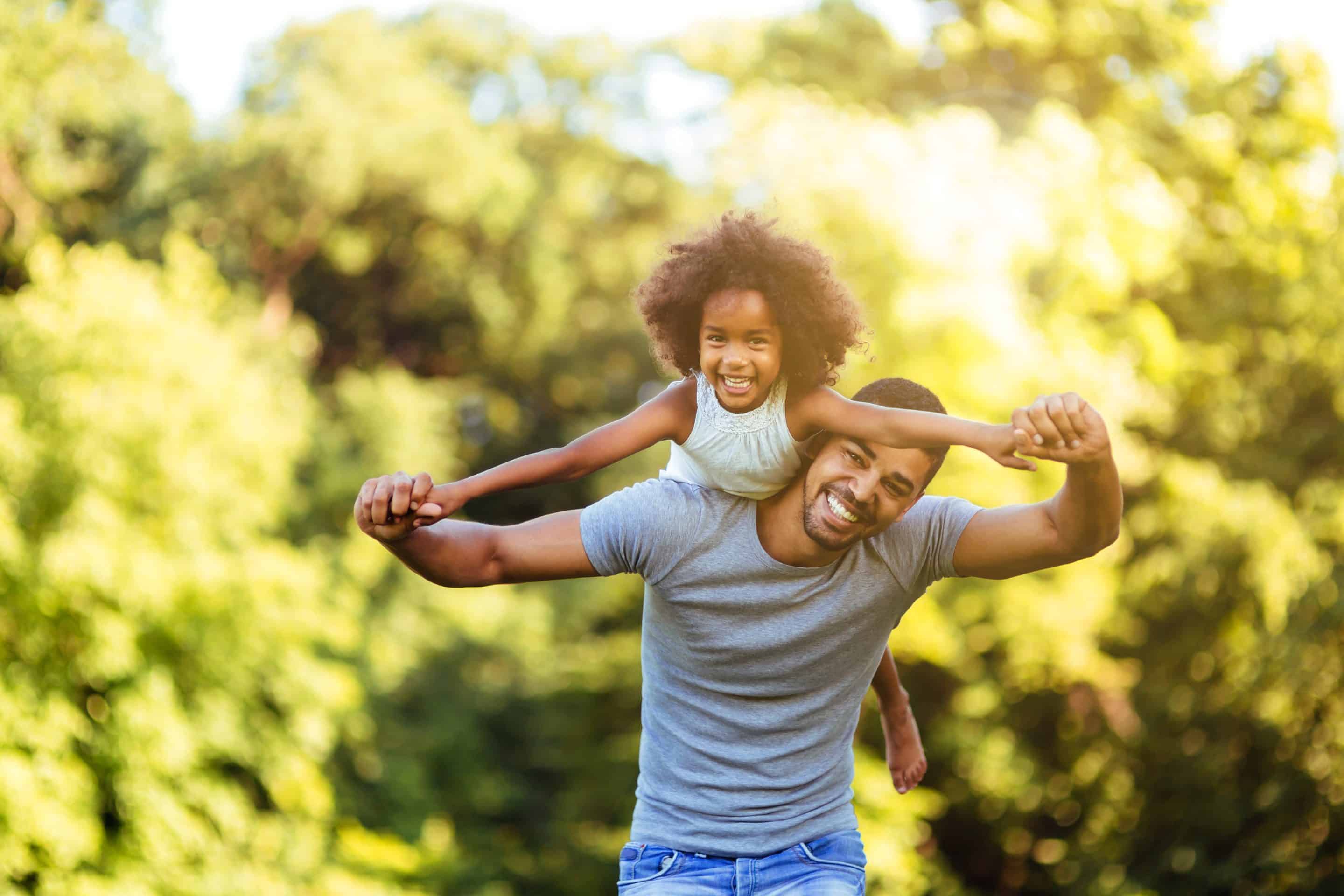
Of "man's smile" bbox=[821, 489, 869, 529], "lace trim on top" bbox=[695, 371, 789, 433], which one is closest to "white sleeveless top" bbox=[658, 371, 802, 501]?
"lace trim on top" bbox=[695, 371, 789, 433]

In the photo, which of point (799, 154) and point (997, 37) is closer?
point (799, 154)

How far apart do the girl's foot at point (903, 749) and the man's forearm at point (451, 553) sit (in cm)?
84

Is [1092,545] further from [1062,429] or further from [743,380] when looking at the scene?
[743,380]

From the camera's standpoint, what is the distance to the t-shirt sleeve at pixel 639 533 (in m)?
2.06

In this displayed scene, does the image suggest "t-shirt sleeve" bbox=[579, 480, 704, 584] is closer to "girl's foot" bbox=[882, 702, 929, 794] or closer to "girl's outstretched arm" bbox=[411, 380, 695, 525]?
"girl's outstretched arm" bbox=[411, 380, 695, 525]

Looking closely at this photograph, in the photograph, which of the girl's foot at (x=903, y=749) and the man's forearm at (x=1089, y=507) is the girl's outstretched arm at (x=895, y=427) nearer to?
the man's forearm at (x=1089, y=507)

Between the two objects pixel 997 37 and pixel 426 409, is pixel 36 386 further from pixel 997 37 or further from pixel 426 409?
pixel 997 37

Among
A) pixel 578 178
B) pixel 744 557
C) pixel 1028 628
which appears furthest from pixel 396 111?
pixel 744 557

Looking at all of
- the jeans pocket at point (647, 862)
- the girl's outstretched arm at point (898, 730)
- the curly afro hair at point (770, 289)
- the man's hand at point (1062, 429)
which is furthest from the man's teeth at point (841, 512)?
the jeans pocket at point (647, 862)

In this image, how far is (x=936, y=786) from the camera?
11531 mm

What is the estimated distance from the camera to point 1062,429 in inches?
67.9

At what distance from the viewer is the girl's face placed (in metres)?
2.05

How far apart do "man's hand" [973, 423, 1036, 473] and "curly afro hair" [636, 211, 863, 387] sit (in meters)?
0.36

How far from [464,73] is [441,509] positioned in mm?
17183
